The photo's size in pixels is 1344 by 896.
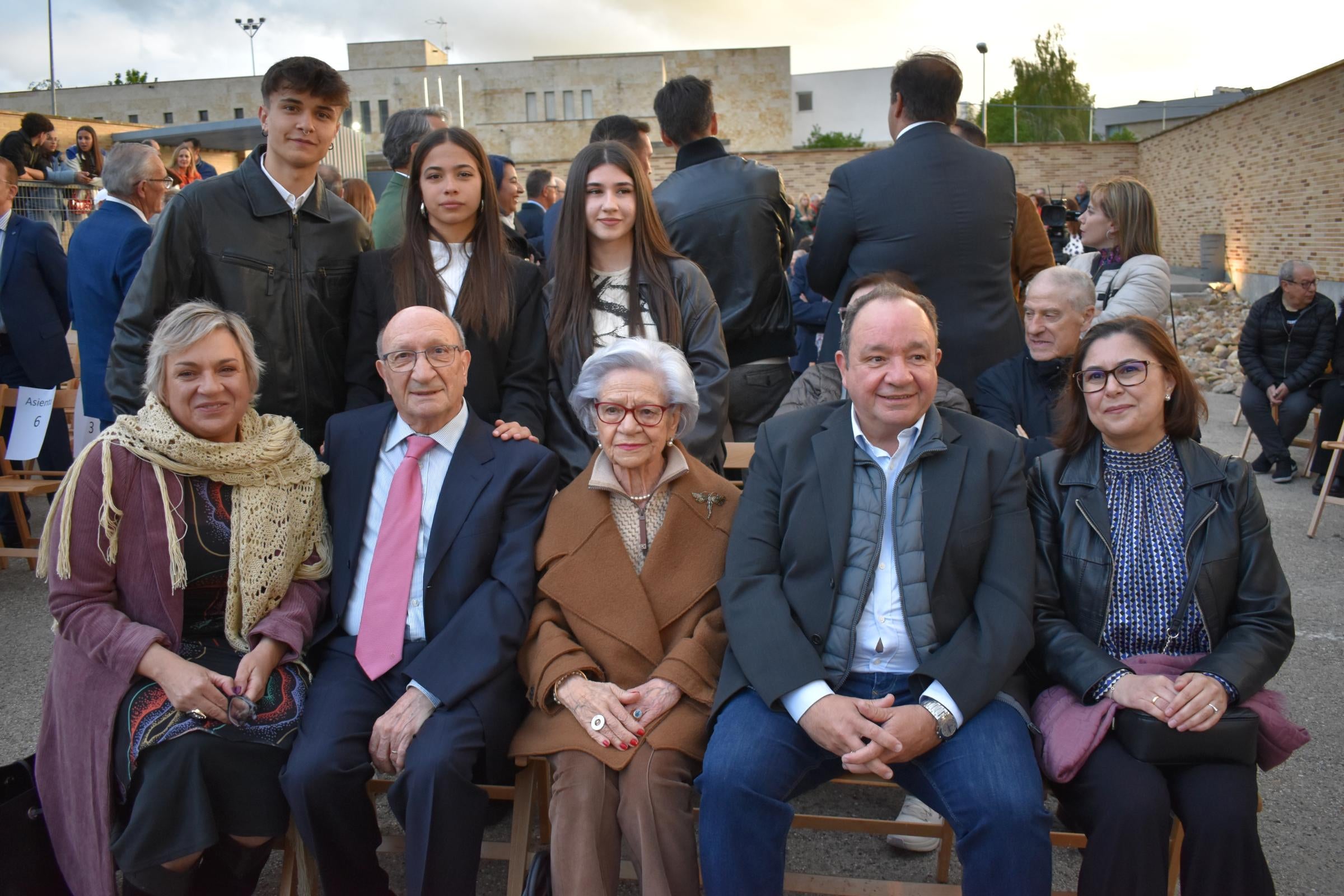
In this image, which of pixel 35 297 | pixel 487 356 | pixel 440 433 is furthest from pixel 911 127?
pixel 35 297

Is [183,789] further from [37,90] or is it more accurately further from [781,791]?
[37,90]

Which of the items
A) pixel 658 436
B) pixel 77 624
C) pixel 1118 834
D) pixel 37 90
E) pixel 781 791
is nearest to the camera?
pixel 1118 834

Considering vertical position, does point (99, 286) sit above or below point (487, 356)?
above

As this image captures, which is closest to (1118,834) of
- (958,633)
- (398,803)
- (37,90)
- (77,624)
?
(958,633)

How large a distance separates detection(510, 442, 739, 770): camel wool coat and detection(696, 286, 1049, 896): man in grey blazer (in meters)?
0.11

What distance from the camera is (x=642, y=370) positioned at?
282cm

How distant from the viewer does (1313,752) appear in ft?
11.5

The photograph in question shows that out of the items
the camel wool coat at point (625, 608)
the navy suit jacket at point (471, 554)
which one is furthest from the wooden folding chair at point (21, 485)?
the camel wool coat at point (625, 608)

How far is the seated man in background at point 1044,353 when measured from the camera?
136 inches

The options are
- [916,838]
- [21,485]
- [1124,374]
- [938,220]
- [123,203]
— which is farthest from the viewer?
[21,485]

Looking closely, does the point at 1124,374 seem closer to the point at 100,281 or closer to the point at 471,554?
the point at 471,554

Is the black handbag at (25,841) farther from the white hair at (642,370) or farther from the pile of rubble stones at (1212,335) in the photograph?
the pile of rubble stones at (1212,335)

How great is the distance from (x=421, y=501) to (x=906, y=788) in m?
1.58

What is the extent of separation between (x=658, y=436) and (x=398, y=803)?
1201 mm
